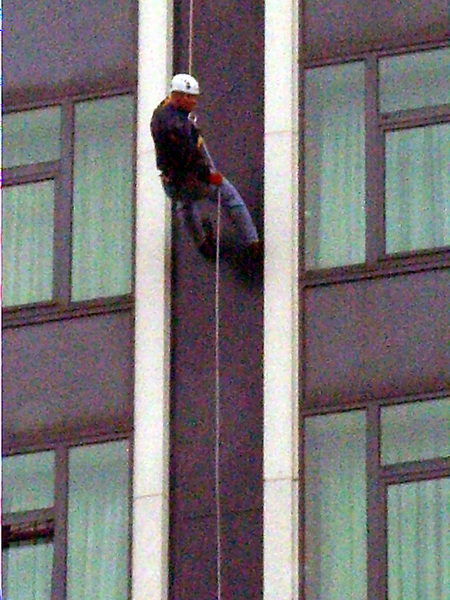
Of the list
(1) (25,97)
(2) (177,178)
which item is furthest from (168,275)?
(1) (25,97)

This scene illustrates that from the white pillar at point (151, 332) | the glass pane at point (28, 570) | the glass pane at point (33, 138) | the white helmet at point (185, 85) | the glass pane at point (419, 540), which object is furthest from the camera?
the glass pane at point (33, 138)

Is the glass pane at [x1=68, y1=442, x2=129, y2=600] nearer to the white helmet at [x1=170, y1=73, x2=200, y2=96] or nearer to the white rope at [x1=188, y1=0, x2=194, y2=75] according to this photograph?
the white helmet at [x1=170, y1=73, x2=200, y2=96]

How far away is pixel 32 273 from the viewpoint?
25.3m

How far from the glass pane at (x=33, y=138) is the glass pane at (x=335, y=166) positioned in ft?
8.06

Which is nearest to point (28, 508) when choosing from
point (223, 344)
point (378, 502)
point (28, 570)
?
point (28, 570)

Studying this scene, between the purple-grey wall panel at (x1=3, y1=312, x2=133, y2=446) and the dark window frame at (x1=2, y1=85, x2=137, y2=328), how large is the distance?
11 cm

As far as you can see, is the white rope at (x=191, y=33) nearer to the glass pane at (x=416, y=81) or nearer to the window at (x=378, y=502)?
the glass pane at (x=416, y=81)

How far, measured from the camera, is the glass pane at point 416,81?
24406mm

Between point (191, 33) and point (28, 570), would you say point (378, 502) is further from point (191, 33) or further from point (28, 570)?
point (191, 33)

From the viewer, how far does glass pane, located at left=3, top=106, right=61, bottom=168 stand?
25.6 meters

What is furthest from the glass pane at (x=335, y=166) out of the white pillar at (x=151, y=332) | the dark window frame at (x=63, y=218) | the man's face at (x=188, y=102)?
the dark window frame at (x=63, y=218)

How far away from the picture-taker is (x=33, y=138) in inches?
1009

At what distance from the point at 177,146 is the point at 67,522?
3439mm

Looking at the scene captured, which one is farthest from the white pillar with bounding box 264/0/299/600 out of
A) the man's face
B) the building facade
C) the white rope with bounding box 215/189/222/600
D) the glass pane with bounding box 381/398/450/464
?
the man's face
